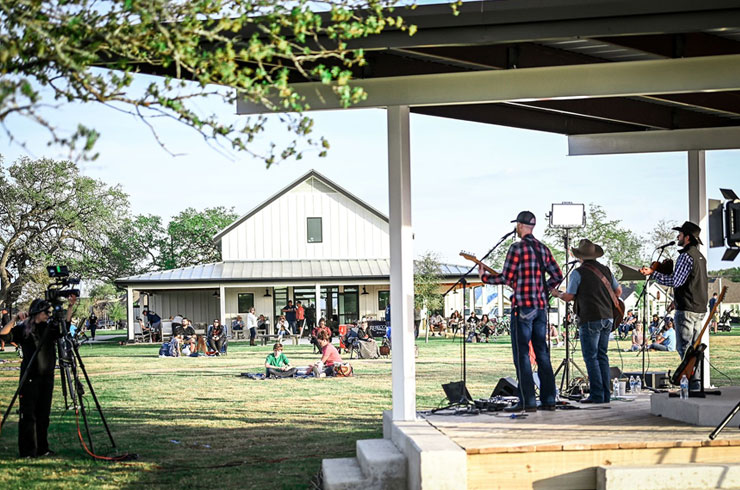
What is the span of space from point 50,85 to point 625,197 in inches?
2333

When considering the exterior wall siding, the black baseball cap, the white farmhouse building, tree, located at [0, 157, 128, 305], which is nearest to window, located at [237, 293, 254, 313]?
the white farmhouse building

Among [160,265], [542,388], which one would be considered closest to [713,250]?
[542,388]

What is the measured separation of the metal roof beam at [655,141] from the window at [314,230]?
28340 mm

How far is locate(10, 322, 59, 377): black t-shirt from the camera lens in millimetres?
9164

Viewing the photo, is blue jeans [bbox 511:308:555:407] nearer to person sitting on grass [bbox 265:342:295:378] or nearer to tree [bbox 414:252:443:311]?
person sitting on grass [bbox 265:342:295:378]

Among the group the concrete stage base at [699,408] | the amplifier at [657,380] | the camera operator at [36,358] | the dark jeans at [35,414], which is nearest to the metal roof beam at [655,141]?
the amplifier at [657,380]

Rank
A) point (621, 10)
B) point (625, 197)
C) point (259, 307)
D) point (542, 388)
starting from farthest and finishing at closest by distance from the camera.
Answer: point (625, 197), point (259, 307), point (542, 388), point (621, 10)

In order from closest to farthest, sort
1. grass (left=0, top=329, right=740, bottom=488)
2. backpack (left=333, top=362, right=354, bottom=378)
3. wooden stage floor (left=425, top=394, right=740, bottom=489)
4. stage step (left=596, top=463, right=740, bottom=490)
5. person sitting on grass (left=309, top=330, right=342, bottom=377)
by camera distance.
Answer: stage step (left=596, top=463, right=740, bottom=490), wooden stage floor (left=425, top=394, right=740, bottom=489), grass (left=0, top=329, right=740, bottom=488), backpack (left=333, top=362, right=354, bottom=378), person sitting on grass (left=309, top=330, right=342, bottom=377)

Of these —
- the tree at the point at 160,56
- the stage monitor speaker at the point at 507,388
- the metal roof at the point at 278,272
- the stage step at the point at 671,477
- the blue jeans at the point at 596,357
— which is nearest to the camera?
the tree at the point at 160,56

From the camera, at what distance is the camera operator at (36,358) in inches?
361

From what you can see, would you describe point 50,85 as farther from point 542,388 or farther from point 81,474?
point 542,388

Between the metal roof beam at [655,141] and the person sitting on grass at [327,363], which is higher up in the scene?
the metal roof beam at [655,141]

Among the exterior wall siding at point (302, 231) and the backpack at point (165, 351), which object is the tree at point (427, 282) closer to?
the exterior wall siding at point (302, 231)

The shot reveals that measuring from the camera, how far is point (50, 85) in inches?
207
